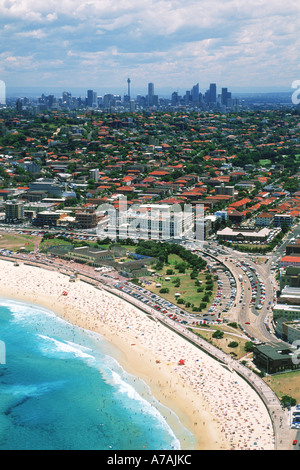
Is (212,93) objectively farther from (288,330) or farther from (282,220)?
(288,330)

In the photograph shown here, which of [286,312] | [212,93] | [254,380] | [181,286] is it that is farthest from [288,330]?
[212,93]

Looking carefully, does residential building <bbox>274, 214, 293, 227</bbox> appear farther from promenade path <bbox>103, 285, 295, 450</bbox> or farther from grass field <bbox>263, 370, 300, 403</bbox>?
grass field <bbox>263, 370, 300, 403</bbox>

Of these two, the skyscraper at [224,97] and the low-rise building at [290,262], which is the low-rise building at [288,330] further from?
the skyscraper at [224,97]
